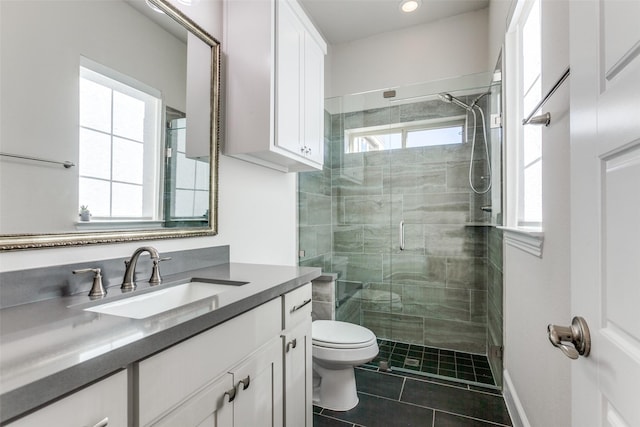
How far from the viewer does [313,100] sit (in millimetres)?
1940

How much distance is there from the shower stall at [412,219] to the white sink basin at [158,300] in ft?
4.01

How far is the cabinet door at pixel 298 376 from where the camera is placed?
120 cm

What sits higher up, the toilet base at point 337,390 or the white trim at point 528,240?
the white trim at point 528,240

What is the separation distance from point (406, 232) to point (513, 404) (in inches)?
56.0

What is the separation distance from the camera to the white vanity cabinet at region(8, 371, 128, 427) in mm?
467

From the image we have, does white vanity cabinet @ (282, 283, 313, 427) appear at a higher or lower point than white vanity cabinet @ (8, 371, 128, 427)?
lower

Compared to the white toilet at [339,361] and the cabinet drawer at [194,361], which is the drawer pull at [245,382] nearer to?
the cabinet drawer at [194,361]

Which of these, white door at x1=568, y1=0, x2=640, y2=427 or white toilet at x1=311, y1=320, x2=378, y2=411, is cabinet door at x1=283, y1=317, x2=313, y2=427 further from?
white door at x1=568, y1=0, x2=640, y2=427

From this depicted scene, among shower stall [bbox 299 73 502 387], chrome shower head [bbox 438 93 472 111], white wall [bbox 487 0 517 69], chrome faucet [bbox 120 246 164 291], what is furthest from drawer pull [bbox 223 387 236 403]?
chrome shower head [bbox 438 93 472 111]

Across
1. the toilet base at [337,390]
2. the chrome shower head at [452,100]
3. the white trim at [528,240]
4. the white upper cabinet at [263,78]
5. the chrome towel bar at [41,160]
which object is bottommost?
the toilet base at [337,390]

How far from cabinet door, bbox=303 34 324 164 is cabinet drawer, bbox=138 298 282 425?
1.17 meters

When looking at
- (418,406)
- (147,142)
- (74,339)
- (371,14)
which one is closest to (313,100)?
(147,142)

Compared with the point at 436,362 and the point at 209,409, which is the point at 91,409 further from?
the point at 436,362

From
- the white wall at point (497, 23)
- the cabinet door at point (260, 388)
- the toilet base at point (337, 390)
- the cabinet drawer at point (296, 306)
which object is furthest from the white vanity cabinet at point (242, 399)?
the white wall at point (497, 23)
